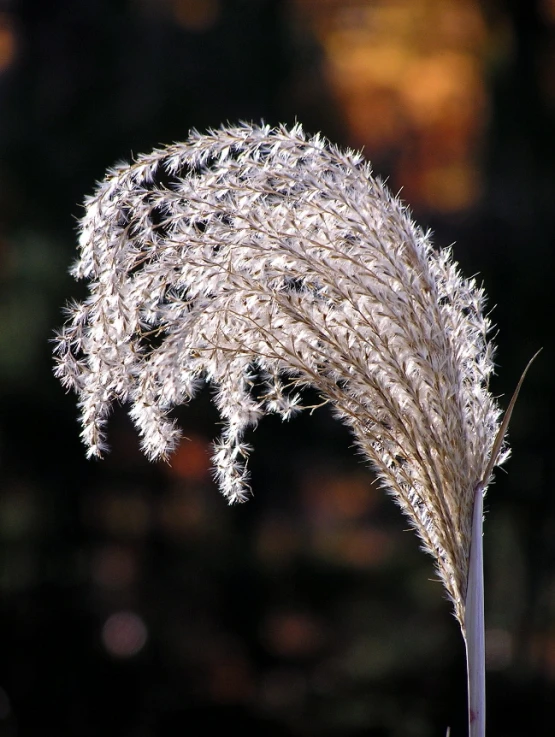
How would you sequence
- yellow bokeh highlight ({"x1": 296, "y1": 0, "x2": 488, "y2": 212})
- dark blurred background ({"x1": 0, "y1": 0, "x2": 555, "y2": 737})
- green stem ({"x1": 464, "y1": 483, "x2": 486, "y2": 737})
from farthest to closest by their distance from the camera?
yellow bokeh highlight ({"x1": 296, "y1": 0, "x2": 488, "y2": 212}) → dark blurred background ({"x1": 0, "y1": 0, "x2": 555, "y2": 737}) → green stem ({"x1": 464, "y1": 483, "x2": 486, "y2": 737})

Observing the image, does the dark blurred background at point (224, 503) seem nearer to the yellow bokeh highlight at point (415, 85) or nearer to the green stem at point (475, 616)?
the yellow bokeh highlight at point (415, 85)

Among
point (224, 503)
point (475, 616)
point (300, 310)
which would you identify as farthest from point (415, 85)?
point (475, 616)

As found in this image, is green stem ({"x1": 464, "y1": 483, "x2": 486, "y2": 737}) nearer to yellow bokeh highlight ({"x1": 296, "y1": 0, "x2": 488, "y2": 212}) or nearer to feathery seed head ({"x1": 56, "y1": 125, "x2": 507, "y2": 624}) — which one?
feathery seed head ({"x1": 56, "y1": 125, "x2": 507, "y2": 624})

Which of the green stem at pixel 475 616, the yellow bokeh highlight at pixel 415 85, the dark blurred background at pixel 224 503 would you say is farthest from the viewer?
the yellow bokeh highlight at pixel 415 85

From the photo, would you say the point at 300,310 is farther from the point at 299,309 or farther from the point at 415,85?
the point at 415,85

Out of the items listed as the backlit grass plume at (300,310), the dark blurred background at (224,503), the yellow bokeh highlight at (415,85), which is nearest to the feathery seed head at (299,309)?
the backlit grass plume at (300,310)

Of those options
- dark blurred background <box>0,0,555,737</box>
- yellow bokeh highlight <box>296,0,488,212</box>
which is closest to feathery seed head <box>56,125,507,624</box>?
dark blurred background <box>0,0,555,737</box>

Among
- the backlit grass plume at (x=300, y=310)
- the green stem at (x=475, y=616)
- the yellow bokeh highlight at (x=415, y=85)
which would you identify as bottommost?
the green stem at (x=475, y=616)

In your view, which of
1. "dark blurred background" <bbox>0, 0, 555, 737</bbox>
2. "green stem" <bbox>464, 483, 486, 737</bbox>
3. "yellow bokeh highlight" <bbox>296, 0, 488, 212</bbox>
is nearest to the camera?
"green stem" <bbox>464, 483, 486, 737</bbox>
